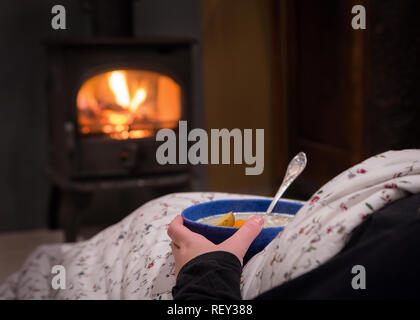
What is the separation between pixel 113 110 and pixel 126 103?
2.3 inches

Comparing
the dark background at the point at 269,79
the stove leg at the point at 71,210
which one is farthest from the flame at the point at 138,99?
the stove leg at the point at 71,210

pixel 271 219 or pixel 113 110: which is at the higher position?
pixel 113 110

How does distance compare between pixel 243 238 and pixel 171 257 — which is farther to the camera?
pixel 171 257

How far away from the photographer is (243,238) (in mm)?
653

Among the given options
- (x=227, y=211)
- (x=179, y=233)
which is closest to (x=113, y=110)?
(x=227, y=211)

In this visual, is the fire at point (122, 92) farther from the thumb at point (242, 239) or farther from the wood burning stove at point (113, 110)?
the thumb at point (242, 239)

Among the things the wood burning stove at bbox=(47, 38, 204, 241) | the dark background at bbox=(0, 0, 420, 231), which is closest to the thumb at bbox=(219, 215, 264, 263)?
the wood burning stove at bbox=(47, 38, 204, 241)

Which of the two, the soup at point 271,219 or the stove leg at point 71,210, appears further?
the stove leg at point 71,210

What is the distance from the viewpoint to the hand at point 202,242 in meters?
0.64

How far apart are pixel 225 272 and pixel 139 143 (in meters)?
1.69

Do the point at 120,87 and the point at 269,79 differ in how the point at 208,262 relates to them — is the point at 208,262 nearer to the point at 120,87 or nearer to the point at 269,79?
the point at 120,87

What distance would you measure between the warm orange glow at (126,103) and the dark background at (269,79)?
24 centimetres

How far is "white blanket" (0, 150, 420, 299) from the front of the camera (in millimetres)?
578

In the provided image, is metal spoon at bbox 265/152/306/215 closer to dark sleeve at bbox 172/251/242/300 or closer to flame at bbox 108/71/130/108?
dark sleeve at bbox 172/251/242/300
